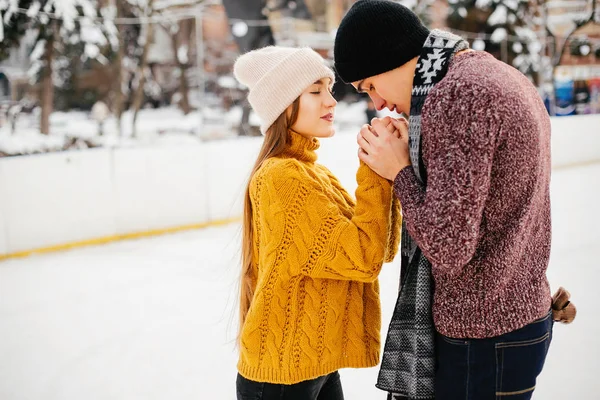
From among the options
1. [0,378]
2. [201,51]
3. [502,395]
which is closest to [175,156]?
[201,51]

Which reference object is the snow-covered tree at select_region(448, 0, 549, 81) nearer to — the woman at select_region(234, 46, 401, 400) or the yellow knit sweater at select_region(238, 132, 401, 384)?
the woman at select_region(234, 46, 401, 400)

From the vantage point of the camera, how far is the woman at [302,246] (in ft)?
4.21

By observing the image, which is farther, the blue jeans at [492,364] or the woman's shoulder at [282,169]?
the woman's shoulder at [282,169]

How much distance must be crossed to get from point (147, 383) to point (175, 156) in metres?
3.92

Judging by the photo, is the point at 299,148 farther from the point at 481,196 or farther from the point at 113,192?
the point at 113,192

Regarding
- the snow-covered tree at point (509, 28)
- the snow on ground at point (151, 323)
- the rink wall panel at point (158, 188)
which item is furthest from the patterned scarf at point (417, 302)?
the snow-covered tree at point (509, 28)

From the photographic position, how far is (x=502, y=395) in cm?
117

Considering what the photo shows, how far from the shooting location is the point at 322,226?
1299 millimetres

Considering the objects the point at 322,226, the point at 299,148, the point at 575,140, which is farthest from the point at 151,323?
the point at 575,140

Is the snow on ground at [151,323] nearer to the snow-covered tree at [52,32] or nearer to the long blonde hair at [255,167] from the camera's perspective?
the long blonde hair at [255,167]

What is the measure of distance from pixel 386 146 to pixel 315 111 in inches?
12.7

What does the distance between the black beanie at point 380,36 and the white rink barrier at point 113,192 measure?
4.18m

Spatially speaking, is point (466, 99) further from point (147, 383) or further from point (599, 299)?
point (599, 299)

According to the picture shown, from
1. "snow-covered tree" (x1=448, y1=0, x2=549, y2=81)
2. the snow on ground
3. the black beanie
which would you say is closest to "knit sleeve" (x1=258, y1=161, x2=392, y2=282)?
the black beanie
